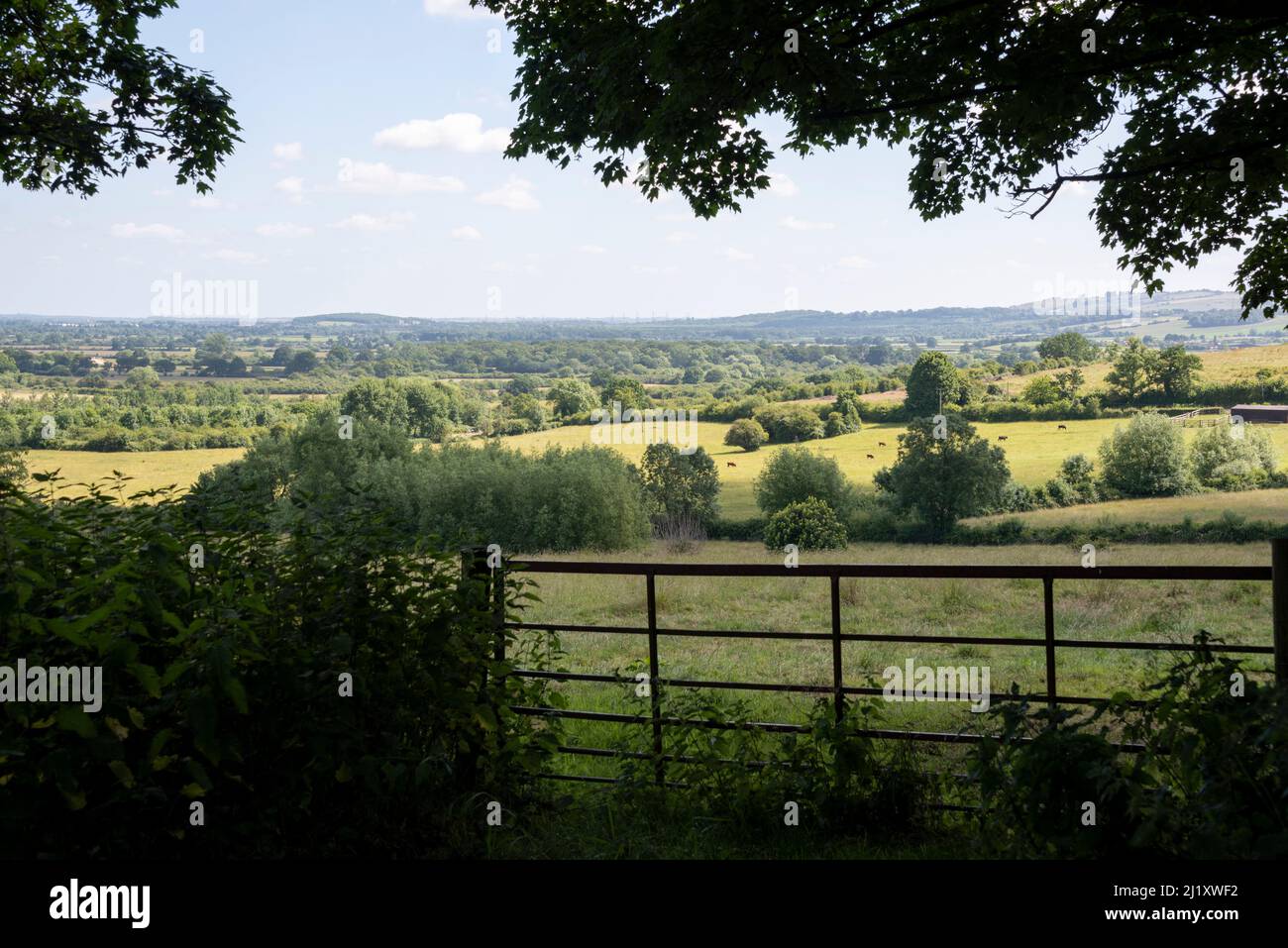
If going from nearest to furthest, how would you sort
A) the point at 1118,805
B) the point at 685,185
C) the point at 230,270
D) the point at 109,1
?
the point at 1118,805, the point at 685,185, the point at 109,1, the point at 230,270

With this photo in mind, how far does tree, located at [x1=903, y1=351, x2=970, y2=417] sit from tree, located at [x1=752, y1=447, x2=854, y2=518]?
13.6 meters

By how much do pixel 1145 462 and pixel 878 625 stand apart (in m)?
29.1

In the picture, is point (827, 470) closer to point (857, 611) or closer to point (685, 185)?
Result: point (857, 611)

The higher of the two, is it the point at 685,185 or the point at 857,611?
the point at 685,185

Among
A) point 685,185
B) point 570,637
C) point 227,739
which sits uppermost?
point 685,185

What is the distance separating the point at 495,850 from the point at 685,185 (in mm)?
4947

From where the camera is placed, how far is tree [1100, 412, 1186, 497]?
4034 centimetres

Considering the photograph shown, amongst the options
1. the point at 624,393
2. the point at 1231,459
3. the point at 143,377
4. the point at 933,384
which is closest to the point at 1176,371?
the point at 1231,459

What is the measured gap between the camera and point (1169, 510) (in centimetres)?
3703

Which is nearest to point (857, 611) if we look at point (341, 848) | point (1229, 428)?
point (341, 848)

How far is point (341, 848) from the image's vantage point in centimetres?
312

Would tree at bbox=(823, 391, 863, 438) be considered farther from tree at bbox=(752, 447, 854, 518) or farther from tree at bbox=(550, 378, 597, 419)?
tree at bbox=(550, 378, 597, 419)

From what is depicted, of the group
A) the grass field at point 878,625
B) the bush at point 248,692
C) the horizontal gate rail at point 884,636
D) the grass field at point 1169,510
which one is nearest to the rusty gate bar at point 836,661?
the horizontal gate rail at point 884,636

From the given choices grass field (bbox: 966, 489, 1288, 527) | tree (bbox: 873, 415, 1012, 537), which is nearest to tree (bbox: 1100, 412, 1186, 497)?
grass field (bbox: 966, 489, 1288, 527)
